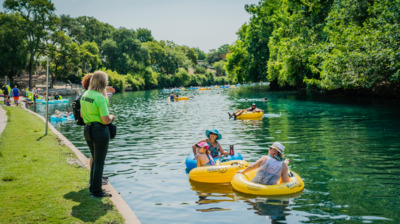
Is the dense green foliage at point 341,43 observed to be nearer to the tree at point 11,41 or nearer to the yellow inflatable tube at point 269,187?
the yellow inflatable tube at point 269,187

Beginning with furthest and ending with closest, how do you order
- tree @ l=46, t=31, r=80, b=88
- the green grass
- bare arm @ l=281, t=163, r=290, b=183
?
tree @ l=46, t=31, r=80, b=88, bare arm @ l=281, t=163, r=290, b=183, the green grass

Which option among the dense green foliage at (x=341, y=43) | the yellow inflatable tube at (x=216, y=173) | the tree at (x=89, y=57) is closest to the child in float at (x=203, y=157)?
the yellow inflatable tube at (x=216, y=173)

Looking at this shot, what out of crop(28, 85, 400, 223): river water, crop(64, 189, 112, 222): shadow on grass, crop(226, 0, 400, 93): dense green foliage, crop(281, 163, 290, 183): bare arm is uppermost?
crop(226, 0, 400, 93): dense green foliage

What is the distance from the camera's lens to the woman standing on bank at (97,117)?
20.8 ft

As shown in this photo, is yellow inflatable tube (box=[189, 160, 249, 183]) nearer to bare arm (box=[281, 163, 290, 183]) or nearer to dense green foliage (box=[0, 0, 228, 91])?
bare arm (box=[281, 163, 290, 183])

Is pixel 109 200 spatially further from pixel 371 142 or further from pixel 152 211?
pixel 371 142

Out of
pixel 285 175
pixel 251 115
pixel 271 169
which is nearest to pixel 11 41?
pixel 251 115

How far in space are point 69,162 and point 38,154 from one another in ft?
4.30

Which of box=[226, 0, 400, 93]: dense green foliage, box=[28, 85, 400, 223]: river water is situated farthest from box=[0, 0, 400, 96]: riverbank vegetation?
box=[28, 85, 400, 223]: river water

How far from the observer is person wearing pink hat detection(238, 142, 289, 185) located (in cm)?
795

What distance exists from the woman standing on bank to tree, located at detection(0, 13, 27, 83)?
6122 cm

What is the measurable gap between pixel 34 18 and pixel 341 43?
56.6m

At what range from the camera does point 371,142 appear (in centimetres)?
1367

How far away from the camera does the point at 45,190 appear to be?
6961mm
